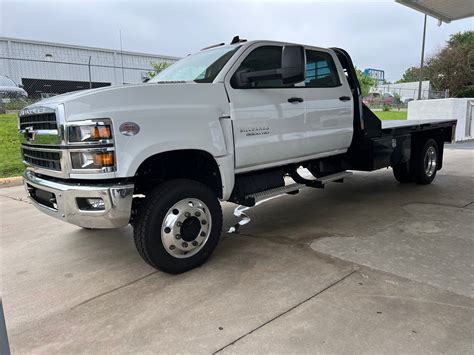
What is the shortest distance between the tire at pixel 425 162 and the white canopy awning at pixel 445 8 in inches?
150

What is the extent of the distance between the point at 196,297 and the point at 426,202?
422 cm

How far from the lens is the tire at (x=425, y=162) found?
7.11 m

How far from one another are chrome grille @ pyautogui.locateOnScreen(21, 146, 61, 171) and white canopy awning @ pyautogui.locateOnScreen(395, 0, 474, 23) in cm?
831

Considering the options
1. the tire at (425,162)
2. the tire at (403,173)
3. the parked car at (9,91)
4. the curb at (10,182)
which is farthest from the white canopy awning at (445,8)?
the parked car at (9,91)

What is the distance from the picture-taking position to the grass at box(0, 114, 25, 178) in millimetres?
9453

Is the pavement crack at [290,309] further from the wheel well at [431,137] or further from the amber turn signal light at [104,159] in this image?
the wheel well at [431,137]

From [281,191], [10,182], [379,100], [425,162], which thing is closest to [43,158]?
[281,191]

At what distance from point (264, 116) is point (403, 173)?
4.13 m

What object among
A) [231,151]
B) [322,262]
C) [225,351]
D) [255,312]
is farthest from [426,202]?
[225,351]

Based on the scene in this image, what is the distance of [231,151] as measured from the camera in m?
4.02

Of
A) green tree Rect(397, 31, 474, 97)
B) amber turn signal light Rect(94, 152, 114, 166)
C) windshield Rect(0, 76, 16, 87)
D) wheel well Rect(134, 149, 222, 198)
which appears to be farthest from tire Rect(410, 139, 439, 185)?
green tree Rect(397, 31, 474, 97)

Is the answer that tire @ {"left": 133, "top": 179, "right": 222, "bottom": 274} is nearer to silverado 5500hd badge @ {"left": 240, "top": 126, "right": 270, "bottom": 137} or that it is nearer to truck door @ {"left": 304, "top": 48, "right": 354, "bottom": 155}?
silverado 5500hd badge @ {"left": 240, "top": 126, "right": 270, "bottom": 137}

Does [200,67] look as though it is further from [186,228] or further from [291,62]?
[186,228]

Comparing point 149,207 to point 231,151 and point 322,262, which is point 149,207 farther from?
point 322,262
